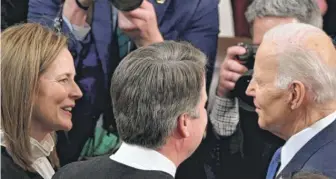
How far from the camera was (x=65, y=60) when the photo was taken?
1.84 m

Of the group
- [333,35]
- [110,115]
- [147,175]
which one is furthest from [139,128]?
[333,35]

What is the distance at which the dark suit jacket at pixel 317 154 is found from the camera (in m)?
1.63

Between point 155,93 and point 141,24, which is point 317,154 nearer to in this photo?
point 155,93

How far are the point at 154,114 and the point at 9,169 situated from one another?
40cm

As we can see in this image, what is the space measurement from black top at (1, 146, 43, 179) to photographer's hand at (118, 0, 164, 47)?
601 millimetres

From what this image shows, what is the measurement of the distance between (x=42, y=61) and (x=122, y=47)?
506mm

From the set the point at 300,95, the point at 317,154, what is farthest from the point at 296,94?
the point at 317,154

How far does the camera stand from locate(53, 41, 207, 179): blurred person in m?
1.47

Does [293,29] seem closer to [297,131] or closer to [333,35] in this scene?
[297,131]

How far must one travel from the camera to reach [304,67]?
171 centimetres

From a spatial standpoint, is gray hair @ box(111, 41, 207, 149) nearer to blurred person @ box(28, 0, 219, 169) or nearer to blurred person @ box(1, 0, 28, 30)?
blurred person @ box(28, 0, 219, 169)

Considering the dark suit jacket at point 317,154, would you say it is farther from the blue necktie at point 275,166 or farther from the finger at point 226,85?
the finger at point 226,85

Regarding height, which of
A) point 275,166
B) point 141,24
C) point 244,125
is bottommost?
point 244,125

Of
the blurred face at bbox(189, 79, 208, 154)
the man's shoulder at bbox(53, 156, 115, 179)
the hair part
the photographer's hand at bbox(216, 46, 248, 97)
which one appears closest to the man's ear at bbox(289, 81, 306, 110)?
the blurred face at bbox(189, 79, 208, 154)
